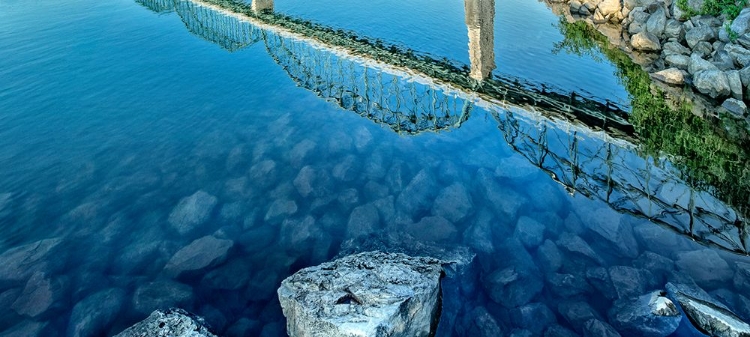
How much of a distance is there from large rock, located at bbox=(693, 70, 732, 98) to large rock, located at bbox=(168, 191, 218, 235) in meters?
15.6

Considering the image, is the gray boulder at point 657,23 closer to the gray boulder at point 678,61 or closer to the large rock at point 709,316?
the gray boulder at point 678,61

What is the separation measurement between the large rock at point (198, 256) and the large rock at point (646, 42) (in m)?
17.9

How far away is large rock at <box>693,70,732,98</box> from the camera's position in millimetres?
A: 14352

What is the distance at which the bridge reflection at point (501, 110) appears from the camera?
35.4ft

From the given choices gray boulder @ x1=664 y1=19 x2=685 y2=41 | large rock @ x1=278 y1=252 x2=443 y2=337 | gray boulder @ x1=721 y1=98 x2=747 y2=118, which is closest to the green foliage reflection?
gray boulder @ x1=721 y1=98 x2=747 y2=118

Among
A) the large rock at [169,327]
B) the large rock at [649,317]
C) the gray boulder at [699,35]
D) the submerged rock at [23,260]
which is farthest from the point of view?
the gray boulder at [699,35]

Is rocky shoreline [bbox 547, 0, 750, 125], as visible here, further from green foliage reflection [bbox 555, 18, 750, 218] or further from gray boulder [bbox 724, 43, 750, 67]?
green foliage reflection [bbox 555, 18, 750, 218]

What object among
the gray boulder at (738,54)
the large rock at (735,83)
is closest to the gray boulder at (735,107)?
the large rock at (735,83)

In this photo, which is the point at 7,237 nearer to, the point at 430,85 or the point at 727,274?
the point at 430,85

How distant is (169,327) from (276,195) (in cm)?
504

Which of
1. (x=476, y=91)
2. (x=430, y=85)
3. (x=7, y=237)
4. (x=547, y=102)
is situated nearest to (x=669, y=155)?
(x=547, y=102)

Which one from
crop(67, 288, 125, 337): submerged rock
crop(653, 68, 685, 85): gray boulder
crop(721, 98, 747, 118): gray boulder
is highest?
crop(653, 68, 685, 85): gray boulder

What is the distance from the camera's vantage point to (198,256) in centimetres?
924

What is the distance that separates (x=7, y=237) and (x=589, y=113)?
15.9 m
